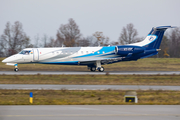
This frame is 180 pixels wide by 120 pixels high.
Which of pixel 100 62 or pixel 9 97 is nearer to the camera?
pixel 9 97

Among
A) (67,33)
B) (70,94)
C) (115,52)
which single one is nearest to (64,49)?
(115,52)

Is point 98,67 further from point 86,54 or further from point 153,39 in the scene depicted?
point 153,39

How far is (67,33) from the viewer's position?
77688 millimetres

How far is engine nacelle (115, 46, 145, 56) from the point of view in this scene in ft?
116

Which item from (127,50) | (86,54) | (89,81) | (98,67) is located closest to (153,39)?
(127,50)

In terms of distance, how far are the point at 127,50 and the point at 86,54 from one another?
20.4 ft

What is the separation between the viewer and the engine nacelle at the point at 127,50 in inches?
1398
